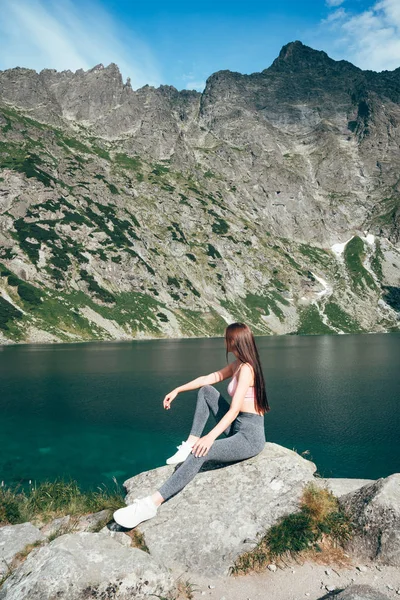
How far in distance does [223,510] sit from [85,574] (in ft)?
10.4

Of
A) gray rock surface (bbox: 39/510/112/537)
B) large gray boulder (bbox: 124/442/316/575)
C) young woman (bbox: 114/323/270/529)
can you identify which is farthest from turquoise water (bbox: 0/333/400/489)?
young woman (bbox: 114/323/270/529)

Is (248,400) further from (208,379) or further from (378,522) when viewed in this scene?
(378,522)

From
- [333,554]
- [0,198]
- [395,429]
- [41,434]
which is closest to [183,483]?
[333,554]

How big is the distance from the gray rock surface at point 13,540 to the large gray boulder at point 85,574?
142 centimetres

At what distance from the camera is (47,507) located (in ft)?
37.9

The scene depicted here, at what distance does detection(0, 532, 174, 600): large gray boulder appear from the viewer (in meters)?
5.68

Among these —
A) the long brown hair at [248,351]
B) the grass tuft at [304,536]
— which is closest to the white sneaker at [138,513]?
the grass tuft at [304,536]

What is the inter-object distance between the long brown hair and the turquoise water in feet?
57.0

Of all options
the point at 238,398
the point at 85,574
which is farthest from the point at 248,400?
the point at 85,574

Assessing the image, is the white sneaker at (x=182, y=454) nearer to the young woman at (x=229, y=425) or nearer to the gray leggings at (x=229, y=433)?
the young woman at (x=229, y=425)

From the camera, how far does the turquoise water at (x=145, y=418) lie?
2567 cm

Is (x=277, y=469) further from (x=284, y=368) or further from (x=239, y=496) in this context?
(x=284, y=368)

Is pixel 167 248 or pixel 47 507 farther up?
pixel 167 248

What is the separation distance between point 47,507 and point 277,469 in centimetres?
732
